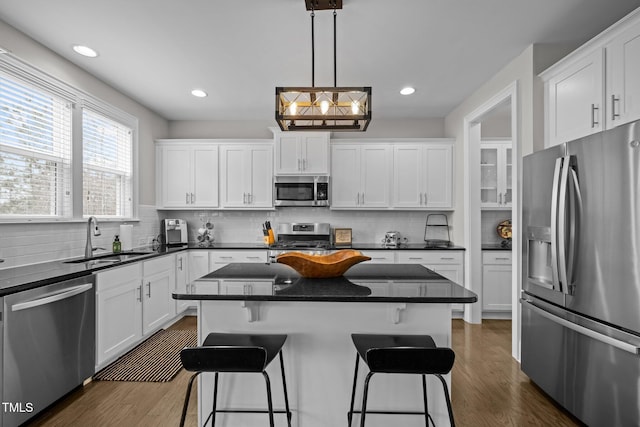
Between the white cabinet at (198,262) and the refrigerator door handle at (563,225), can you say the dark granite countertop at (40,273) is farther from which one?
the refrigerator door handle at (563,225)

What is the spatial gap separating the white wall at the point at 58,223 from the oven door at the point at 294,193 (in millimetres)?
1760

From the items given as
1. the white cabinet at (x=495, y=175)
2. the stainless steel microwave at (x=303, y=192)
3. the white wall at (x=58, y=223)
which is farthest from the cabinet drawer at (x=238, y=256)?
the white cabinet at (x=495, y=175)

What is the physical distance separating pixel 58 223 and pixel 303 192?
8.87 ft

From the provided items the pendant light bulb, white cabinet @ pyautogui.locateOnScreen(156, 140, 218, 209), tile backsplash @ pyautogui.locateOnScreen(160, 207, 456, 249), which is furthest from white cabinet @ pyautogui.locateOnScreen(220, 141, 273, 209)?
the pendant light bulb

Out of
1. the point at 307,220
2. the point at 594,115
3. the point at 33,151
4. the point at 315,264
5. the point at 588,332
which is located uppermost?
the point at 594,115

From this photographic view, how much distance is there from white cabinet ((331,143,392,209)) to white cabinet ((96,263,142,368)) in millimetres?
2686

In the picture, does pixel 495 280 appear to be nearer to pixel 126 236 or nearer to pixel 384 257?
pixel 384 257

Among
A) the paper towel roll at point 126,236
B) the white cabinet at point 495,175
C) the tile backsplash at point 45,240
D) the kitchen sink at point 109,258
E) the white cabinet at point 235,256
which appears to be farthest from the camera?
the white cabinet at point 495,175

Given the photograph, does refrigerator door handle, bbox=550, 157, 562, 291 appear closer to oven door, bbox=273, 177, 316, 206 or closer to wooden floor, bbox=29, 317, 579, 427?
wooden floor, bbox=29, 317, 579, 427

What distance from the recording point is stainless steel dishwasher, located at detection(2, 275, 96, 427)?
6.61 feet

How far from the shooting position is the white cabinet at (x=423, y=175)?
4.77 m

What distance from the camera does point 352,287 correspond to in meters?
1.89

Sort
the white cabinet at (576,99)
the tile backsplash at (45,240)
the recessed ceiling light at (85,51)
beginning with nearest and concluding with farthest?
the white cabinet at (576,99), the tile backsplash at (45,240), the recessed ceiling light at (85,51)

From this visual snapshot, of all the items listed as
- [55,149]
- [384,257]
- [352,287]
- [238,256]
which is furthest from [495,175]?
[55,149]
